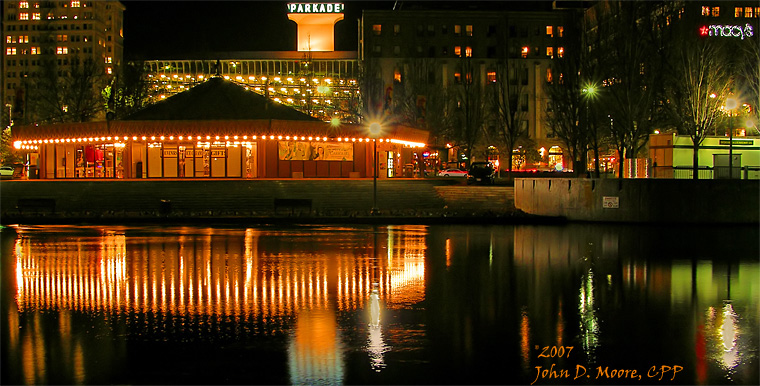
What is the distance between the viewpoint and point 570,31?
150 ft

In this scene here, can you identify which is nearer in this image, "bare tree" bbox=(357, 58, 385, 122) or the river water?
the river water

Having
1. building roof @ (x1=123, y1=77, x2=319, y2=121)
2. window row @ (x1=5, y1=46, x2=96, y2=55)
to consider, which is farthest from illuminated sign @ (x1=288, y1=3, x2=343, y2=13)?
window row @ (x1=5, y1=46, x2=96, y2=55)

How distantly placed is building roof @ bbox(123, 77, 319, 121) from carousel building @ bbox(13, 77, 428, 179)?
76 mm

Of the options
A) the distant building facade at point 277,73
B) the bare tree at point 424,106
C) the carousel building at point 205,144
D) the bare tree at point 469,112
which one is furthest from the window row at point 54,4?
the carousel building at point 205,144

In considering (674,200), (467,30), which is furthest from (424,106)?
(674,200)

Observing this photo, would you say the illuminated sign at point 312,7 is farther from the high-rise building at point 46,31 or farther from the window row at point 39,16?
the window row at point 39,16

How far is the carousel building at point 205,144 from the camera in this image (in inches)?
1876

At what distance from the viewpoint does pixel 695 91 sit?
38.1 m

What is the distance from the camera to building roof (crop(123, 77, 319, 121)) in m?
51.1

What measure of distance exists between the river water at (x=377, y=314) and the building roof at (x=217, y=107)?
99.7ft

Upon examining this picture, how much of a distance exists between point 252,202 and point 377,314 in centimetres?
2754

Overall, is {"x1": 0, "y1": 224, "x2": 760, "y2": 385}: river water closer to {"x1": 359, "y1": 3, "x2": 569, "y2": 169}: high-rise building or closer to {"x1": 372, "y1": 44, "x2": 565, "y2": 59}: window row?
{"x1": 359, "y1": 3, "x2": 569, "y2": 169}: high-rise building

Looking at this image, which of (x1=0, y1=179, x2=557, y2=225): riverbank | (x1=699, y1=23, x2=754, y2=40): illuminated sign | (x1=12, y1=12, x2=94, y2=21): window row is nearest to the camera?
(x1=0, y1=179, x2=557, y2=225): riverbank

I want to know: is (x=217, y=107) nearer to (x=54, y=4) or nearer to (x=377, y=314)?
(x=377, y=314)
